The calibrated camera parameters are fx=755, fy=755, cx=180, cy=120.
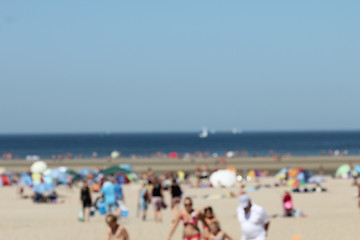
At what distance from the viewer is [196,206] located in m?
26.4

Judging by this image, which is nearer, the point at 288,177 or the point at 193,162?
the point at 288,177

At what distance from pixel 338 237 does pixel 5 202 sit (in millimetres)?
16114

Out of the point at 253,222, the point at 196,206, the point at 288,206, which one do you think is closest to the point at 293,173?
the point at 196,206

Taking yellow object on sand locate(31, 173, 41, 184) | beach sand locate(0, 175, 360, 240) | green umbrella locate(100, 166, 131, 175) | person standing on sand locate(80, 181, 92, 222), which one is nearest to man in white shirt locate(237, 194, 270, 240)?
beach sand locate(0, 175, 360, 240)

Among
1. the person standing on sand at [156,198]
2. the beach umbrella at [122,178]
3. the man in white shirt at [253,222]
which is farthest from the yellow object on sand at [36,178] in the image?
the man in white shirt at [253,222]

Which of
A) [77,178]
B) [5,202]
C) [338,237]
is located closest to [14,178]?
[77,178]

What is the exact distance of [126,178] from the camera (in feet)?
124

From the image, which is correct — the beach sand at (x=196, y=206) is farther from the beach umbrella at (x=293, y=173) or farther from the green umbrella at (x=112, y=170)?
the green umbrella at (x=112, y=170)

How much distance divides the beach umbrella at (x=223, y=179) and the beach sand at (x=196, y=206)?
0.57 m

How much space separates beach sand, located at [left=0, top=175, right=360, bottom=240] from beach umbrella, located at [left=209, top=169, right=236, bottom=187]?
572mm

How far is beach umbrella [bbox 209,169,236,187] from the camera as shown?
34.3 m

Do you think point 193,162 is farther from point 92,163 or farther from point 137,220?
point 137,220

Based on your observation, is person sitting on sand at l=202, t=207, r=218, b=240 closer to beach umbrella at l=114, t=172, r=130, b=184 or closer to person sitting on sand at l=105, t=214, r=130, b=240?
person sitting on sand at l=105, t=214, r=130, b=240

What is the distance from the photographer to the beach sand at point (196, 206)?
17453 mm
